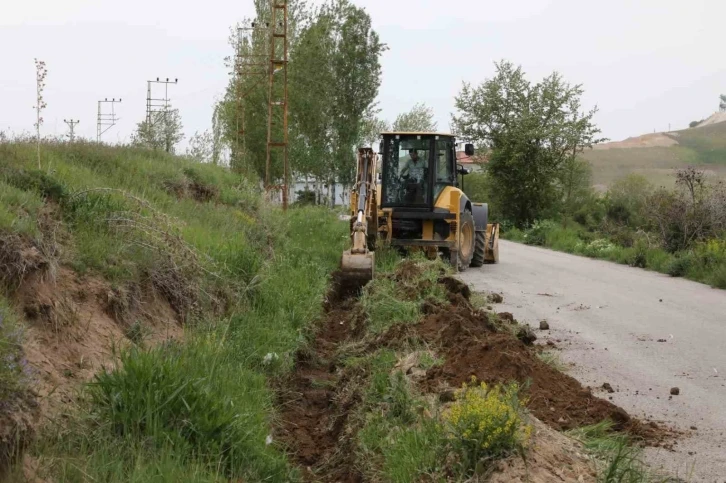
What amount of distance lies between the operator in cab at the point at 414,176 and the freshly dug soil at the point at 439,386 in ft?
30.1

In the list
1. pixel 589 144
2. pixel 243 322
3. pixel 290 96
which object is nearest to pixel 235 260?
pixel 243 322

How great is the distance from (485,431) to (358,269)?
30.8 ft

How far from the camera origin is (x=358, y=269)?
573 inches

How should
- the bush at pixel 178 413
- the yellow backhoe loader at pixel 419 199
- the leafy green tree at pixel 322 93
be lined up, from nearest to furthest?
the bush at pixel 178 413 → the yellow backhoe loader at pixel 419 199 → the leafy green tree at pixel 322 93

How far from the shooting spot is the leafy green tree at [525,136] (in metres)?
40.0

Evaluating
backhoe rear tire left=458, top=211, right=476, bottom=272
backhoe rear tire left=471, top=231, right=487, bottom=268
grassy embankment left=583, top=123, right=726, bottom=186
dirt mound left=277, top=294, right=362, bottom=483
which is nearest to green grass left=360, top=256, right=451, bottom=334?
dirt mound left=277, top=294, right=362, bottom=483

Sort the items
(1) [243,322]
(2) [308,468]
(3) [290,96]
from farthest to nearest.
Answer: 1. (3) [290,96]
2. (1) [243,322]
3. (2) [308,468]

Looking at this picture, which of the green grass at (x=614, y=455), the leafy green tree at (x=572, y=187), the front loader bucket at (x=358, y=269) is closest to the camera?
the green grass at (x=614, y=455)

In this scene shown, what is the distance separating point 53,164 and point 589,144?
3334cm

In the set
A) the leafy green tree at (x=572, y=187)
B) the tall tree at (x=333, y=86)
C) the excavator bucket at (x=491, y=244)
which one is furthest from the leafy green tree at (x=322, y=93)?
the excavator bucket at (x=491, y=244)

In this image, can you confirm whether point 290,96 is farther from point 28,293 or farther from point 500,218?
point 28,293

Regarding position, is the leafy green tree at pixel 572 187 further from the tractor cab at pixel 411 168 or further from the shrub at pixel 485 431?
the shrub at pixel 485 431

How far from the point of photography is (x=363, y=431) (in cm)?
667

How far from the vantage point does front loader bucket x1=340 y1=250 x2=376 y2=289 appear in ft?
47.6
